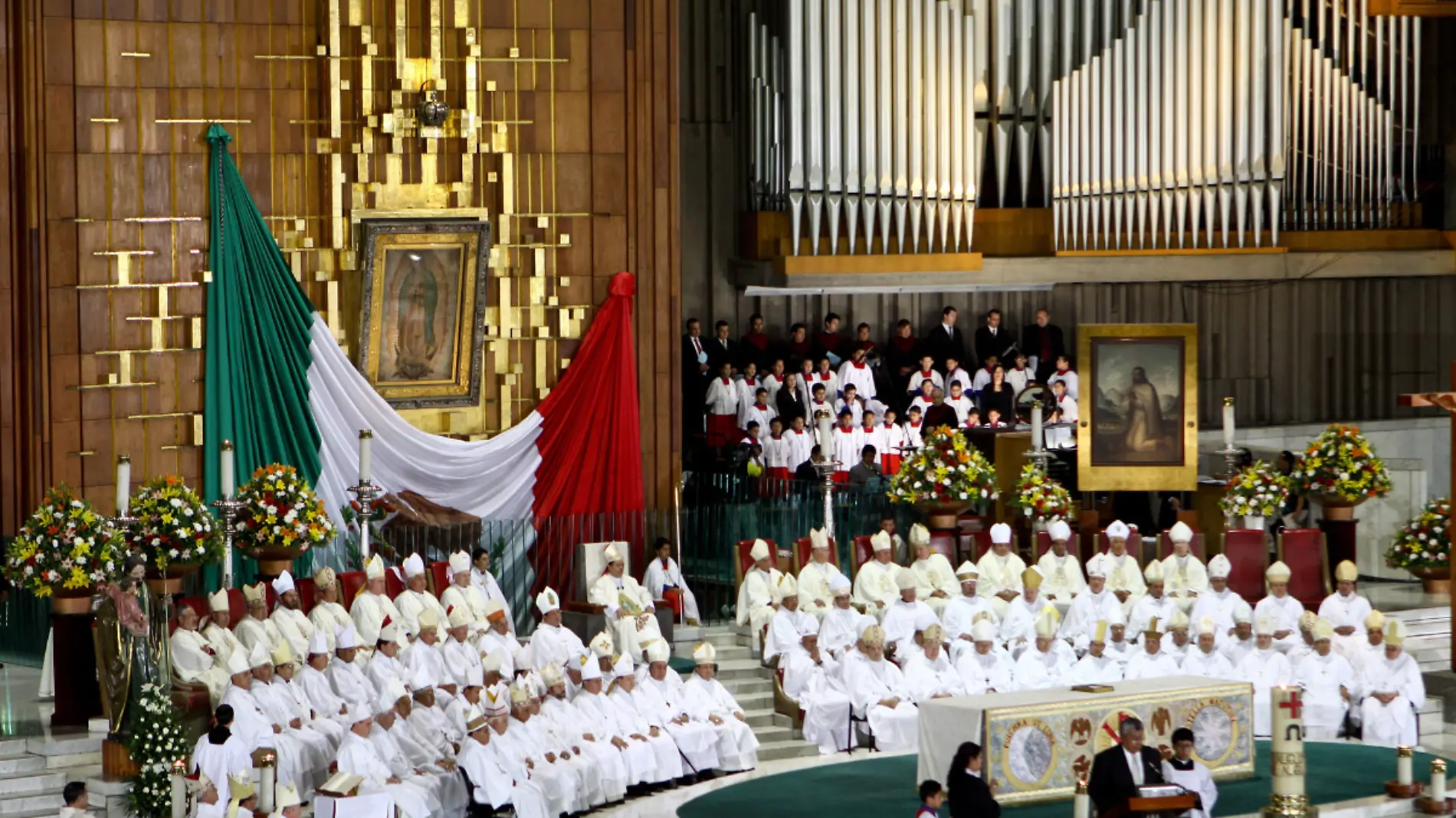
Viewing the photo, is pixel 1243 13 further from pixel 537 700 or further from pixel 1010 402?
pixel 537 700

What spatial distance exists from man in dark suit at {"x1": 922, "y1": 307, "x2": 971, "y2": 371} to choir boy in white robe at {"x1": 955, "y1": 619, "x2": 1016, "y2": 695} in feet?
21.2

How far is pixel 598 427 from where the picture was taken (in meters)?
21.1

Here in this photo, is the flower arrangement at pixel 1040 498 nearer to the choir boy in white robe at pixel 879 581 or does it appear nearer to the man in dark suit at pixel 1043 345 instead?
the choir boy in white robe at pixel 879 581

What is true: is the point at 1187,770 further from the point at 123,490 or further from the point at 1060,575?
the point at 123,490

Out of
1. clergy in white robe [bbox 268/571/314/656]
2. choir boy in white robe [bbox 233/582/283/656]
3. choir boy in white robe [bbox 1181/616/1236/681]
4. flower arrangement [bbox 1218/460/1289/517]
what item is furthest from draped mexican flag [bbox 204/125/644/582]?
flower arrangement [bbox 1218/460/1289/517]

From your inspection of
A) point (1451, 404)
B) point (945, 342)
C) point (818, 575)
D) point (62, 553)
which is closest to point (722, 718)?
point (818, 575)

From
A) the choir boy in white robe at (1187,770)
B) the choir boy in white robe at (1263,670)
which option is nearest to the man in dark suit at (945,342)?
the choir boy in white robe at (1263,670)

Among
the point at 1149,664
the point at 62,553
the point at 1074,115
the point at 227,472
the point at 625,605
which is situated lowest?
the point at 1149,664

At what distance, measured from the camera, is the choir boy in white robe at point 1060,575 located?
20016 millimetres

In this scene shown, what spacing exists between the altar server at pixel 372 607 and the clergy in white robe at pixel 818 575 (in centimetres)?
340

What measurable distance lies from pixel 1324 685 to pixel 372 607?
23.7 ft

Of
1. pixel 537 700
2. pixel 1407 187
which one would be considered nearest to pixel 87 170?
pixel 537 700

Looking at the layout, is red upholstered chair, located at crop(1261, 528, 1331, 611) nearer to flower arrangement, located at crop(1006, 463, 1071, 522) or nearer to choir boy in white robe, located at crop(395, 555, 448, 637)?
flower arrangement, located at crop(1006, 463, 1071, 522)

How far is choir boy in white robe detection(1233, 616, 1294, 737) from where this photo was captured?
61.4ft
